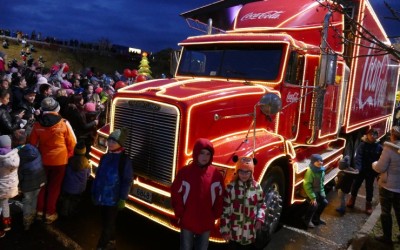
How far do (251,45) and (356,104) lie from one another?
4.00 m

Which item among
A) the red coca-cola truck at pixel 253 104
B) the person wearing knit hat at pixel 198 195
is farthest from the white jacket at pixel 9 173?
the person wearing knit hat at pixel 198 195

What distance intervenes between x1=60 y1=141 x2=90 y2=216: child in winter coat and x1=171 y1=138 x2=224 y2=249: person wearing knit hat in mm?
2079

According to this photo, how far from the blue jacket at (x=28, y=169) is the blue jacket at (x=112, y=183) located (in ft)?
3.56

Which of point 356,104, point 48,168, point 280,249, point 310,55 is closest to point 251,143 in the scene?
point 280,249

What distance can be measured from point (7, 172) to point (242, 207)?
2805mm

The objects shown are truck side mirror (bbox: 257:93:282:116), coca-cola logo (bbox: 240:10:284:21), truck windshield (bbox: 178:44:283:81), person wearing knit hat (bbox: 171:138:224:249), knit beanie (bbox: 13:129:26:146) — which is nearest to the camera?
person wearing knit hat (bbox: 171:138:224:249)

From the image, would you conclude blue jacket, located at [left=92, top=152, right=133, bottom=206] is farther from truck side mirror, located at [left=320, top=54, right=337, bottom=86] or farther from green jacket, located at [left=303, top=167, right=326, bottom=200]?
truck side mirror, located at [left=320, top=54, right=337, bottom=86]

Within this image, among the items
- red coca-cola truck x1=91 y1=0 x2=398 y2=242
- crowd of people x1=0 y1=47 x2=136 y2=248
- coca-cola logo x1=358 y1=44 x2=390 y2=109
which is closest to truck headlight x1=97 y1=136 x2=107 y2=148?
red coca-cola truck x1=91 y1=0 x2=398 y2=242

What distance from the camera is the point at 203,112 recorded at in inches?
168

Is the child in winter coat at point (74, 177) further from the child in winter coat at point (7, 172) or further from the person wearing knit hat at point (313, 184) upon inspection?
the person wearing knit hat at point (313, 184)

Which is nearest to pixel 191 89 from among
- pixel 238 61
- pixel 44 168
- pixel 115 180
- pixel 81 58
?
pixel 238 61

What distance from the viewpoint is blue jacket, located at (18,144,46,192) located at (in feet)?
15.0

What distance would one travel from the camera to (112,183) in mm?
4016

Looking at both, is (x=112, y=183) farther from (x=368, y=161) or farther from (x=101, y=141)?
(x=368, y=161)
